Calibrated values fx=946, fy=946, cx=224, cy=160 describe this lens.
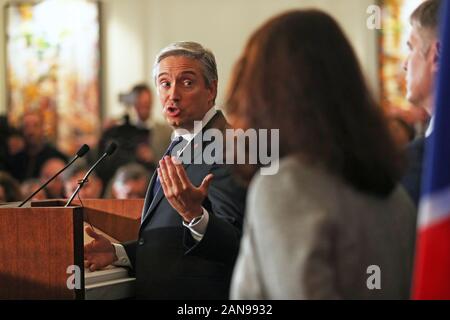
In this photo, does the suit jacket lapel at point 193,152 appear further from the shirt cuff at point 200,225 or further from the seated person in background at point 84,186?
the seated person in background at point 84,186

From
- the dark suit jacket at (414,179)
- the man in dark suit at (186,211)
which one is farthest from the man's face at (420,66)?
Answer: the man in dark suit at (186,211)

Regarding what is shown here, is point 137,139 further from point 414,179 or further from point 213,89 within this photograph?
point 414,179

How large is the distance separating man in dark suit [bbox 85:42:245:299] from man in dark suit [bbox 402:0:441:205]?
595 millimetres

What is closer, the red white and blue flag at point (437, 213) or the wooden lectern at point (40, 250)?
the red white and blue flag at point (437, 213)

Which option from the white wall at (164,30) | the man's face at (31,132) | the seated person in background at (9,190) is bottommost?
the seated person in background at (9,190)

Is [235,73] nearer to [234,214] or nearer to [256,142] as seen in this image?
[256,142]

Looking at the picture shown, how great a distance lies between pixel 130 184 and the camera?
5781 millimetres

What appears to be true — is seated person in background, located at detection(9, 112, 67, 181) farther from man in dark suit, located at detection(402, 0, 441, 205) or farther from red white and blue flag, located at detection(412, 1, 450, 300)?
red white and blue flag, located at detection(412, 1, 450, 300)

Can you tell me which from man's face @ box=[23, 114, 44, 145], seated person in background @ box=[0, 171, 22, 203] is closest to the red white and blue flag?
seated person in background @ box=[0, 171, 22, 203]

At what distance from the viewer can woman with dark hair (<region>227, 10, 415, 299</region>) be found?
190 cm

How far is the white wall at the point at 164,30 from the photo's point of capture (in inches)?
416

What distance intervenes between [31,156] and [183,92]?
5.77 metres

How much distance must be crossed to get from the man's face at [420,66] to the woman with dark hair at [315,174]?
55 cm

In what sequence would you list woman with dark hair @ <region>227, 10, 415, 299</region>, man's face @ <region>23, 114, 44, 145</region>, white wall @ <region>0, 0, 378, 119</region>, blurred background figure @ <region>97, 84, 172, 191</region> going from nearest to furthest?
1. woman with dark hair @ <region>227, 10, 415, 299</region>
2. blurred background figure @ <region>97, 84, 172, 191</region>
3. man's face @ <region>23, 114, 44, 145</region>
4. white wall @ <region>0, 0, 378, 119</region>
